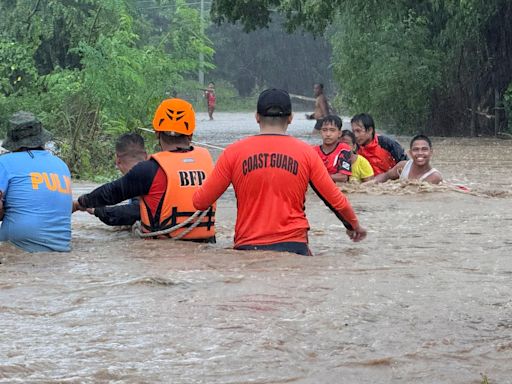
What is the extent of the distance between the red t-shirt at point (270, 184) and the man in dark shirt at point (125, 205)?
172 cm

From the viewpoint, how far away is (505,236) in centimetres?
1059

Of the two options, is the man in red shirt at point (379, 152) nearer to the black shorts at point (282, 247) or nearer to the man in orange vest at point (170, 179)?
the man in orange vest at point (170, 179)

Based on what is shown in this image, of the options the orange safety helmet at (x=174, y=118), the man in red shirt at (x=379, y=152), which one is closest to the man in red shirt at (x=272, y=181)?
the orange safety helmet at (x=174, y=118)

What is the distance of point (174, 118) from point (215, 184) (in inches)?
37.3

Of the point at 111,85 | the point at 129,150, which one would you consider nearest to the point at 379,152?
the point at 129,150

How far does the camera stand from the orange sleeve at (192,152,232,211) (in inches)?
322

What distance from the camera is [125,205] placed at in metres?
9.95

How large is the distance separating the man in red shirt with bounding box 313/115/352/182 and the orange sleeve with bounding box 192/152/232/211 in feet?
17.3

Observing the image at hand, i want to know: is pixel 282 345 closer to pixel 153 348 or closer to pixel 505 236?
pixel 153 348

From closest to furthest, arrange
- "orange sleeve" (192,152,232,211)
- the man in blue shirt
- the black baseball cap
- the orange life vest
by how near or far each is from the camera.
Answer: the black baseball cap
"orange sleeve" (192,152,232,211)
the man in blue shirt
the orange life vest

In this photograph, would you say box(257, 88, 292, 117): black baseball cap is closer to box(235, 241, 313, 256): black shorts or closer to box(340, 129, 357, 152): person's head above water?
box(235, 241, 313, 256): black shorts

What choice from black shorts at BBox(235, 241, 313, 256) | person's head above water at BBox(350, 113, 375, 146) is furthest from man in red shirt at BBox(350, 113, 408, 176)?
black shorts at BBox(235, 241, 313, 256)

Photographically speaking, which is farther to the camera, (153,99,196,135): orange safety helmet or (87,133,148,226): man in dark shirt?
(87,133,148,226): man in dark shirt

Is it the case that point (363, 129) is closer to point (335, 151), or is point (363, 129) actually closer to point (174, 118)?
point (335, 151)
